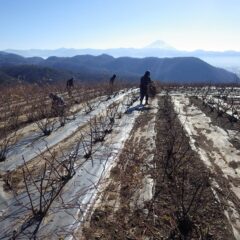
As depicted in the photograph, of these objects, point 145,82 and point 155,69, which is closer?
point 145,82

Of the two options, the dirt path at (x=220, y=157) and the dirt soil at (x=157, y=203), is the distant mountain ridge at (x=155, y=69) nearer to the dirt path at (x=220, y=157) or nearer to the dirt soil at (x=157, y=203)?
the dirt path at (x=220, y=157)

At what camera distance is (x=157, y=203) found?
5.14m

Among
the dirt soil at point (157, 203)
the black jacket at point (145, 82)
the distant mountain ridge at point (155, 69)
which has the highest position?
the black jacket at point (145, 82)

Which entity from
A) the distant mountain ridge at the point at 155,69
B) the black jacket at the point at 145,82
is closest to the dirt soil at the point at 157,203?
the black jacket at the point at 145,82

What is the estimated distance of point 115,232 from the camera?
4379mm

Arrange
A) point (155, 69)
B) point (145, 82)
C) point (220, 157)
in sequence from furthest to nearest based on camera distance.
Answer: point (155, 69), point (145, 82), point (220, 157)

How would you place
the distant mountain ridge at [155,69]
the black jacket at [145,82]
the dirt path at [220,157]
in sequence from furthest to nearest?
the distant mountain ridge at [155,69], the black jacket at [145,82], the dirt path at [220,157]

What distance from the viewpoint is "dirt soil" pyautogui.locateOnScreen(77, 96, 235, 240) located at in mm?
4328

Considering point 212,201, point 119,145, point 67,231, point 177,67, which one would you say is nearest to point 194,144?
point 119,145

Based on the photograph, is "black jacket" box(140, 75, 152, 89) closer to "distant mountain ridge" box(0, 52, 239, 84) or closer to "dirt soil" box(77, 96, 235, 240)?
"dirt soil" box(77, 96, 235, 240)

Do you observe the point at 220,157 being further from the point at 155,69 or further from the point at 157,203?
the point at 155,69

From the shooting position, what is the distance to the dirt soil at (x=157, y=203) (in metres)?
4.33

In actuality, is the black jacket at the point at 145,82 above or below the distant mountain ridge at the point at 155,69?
above

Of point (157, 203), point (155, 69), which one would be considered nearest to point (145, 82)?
point (157, 203)
